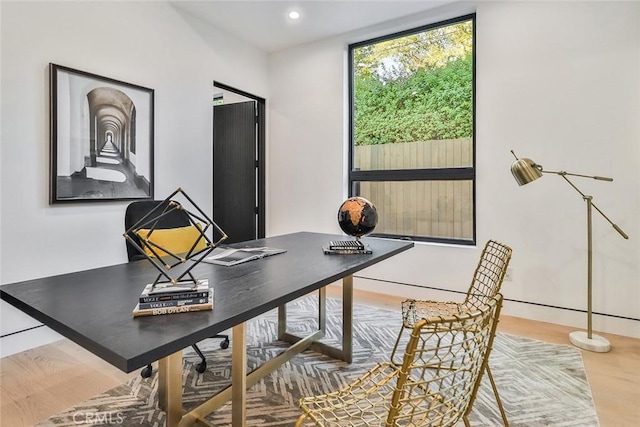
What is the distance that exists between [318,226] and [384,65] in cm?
187

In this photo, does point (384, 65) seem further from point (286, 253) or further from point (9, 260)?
point (9, 260)

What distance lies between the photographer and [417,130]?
3.59 meters

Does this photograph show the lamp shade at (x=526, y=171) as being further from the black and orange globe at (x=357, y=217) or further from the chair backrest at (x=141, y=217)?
the chair backrest at (x=141, y=217)

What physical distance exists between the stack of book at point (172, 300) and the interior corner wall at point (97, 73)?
6.24ft

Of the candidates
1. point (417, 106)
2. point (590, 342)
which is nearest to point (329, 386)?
point (590, 342)

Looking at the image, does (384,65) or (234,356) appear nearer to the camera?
(234,356)

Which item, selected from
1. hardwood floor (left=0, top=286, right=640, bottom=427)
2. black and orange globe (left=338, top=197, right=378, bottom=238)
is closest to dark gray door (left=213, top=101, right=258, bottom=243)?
hardwood floor (left=0, top=286, right=640, bottom=427)

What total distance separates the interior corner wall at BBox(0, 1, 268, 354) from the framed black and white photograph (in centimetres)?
7

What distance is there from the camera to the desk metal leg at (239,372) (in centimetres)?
132

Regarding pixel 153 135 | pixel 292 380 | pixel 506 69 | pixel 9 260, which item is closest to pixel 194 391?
pixel 292 380

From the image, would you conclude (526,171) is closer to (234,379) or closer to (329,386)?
(329,386)

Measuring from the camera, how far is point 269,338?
2.61 metres

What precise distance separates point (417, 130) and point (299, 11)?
160 cm

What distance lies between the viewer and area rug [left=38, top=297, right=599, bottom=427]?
1702 millimetres
